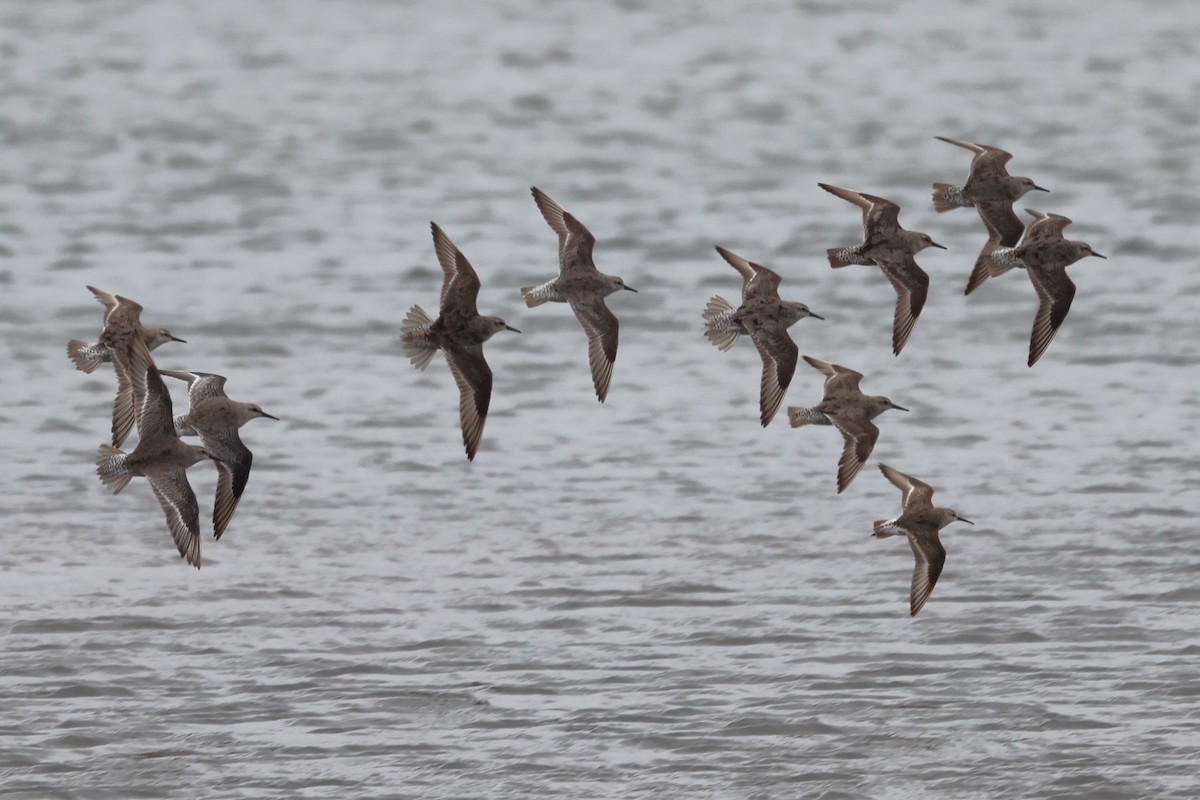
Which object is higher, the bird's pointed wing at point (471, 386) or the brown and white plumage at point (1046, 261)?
the brown and white plumage at point (1046, 261)

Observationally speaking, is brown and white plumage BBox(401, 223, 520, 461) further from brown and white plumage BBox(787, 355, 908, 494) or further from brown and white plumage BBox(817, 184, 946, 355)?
brown and white plumage BBox(817, 184, 946, 355)

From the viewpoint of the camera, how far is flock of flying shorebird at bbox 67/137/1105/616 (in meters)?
8.73

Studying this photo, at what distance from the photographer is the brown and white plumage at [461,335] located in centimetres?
876

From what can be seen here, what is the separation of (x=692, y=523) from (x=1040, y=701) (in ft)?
9.38

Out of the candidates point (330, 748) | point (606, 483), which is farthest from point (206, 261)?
point (330, 748)

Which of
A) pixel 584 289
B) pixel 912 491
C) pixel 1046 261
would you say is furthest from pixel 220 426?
pixel 1046 261

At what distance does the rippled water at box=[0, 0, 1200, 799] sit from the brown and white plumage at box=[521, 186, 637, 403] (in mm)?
1613

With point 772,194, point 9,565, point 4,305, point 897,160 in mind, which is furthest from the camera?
point 897,160

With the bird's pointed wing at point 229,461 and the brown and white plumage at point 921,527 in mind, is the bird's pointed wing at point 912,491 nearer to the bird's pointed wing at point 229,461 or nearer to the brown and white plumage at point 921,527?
the brown and white plumage at point 921,527

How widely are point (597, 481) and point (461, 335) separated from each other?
4.02m

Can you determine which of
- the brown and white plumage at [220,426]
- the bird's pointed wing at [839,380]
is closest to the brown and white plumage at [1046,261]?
the bird's pointed wing at [839,380]

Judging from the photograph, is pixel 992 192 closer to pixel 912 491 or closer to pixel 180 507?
pixel 912 491

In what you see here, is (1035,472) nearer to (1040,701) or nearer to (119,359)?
(1040,701)

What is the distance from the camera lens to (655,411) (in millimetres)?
14352
